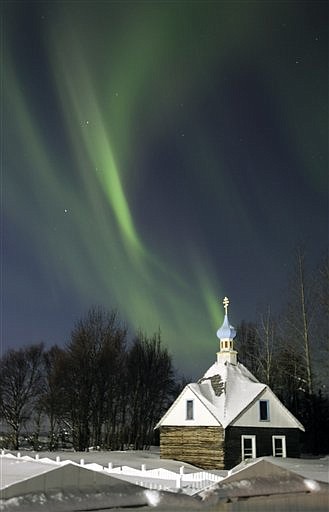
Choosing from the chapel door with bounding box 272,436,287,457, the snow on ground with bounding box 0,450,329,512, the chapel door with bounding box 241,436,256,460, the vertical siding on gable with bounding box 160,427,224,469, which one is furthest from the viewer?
Result: the chapel door with bounding box 272,436,287,457

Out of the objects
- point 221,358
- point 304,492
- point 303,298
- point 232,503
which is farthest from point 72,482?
point 303,298

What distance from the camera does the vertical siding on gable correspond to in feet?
95.1

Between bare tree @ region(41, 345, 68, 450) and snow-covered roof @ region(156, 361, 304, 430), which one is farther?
bare tree @ region(41, 345, 68, 450)

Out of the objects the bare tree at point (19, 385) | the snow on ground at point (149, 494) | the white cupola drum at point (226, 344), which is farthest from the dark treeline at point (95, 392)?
the snow on ground at point (149, 494)

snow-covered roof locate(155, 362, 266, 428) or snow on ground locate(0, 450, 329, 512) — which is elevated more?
snow-covered roof locate(155, 362, 266, 428)

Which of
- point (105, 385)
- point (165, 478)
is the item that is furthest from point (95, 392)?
point (165, 478)

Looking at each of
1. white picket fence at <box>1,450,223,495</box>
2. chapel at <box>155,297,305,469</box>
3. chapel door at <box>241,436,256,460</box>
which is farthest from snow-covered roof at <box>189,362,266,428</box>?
white picket fence at <box>1,450,223,495</box>

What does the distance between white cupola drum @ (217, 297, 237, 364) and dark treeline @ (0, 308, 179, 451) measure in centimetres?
2146

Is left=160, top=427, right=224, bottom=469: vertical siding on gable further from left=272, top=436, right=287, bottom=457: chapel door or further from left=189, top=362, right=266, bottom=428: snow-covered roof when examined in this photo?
left=272, top=436, right=287, bottom=457: chapel door

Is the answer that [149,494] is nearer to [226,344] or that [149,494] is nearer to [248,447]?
[248,447]

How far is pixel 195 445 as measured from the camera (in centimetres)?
3019

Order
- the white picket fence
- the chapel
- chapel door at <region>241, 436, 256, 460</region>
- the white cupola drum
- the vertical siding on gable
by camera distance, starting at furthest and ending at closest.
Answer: the white cupola drum, chapel door at <region>241, 436, 256, 460</region>, the chapel, the vertical siding on gable, the white picket fence

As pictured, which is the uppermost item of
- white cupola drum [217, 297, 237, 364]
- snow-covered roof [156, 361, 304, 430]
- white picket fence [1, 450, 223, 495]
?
white cupola drum [217, 297, 237, 364]

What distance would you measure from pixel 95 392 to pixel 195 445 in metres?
26.3
